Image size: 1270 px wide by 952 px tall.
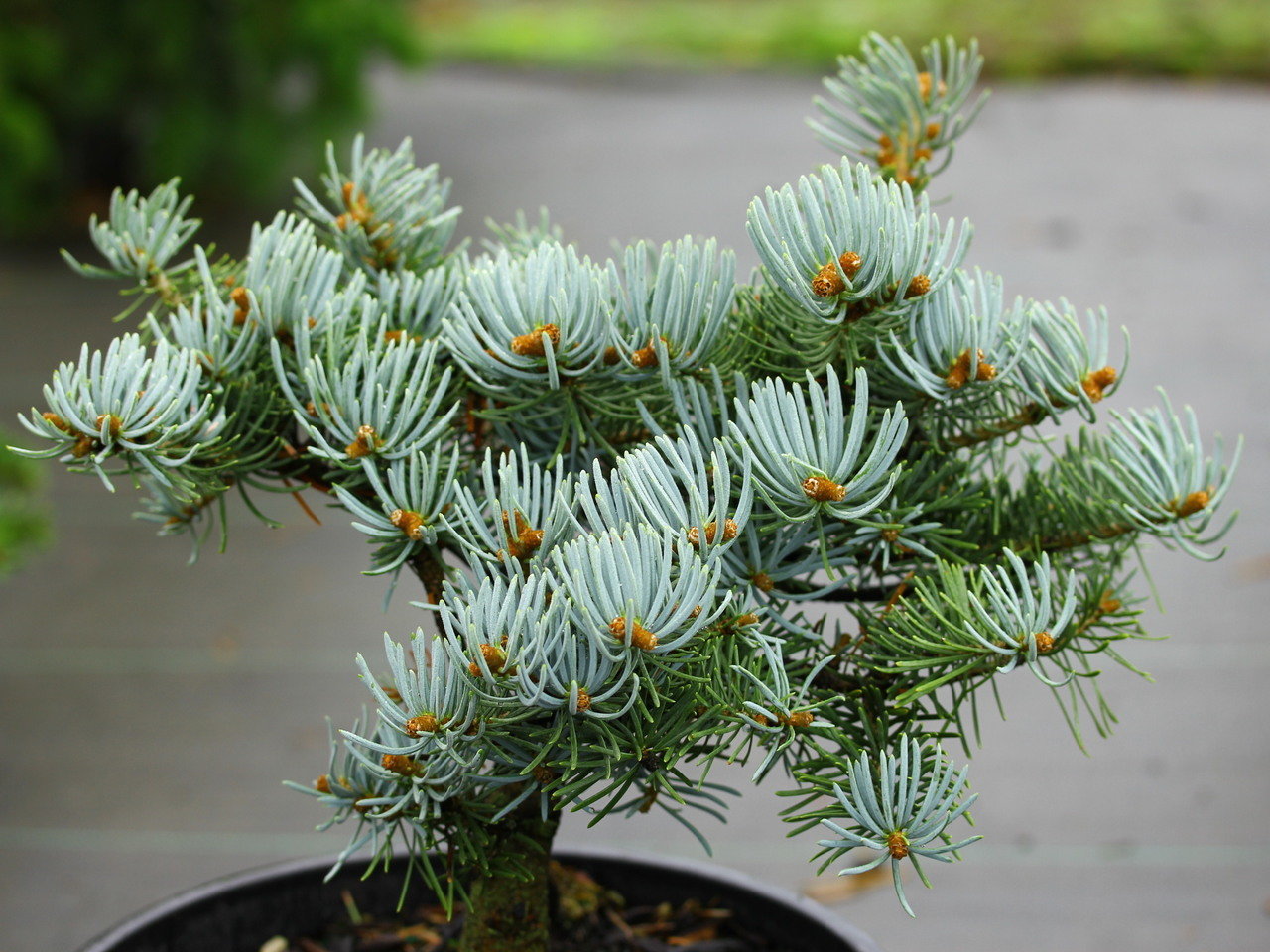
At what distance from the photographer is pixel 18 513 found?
1.33 meters

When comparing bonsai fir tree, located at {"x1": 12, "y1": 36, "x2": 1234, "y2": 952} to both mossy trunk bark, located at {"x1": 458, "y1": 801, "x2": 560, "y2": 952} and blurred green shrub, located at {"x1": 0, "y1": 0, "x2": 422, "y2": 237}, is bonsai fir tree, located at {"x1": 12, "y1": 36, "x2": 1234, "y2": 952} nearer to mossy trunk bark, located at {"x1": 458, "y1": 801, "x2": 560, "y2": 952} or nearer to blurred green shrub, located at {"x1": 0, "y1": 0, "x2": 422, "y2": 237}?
mossy trunk bark, located at {"x1": 458, "y1": 801, "x2": 560, "y2": 952}

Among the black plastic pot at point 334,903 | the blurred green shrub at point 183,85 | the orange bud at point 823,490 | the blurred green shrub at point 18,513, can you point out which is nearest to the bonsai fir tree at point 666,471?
the orange bud at point 823,490

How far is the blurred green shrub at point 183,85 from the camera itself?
2980 mm

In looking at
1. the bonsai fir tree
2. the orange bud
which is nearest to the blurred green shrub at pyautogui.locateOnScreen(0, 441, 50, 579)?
the bonsai fir tree

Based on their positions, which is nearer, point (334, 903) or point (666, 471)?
point (666, 471)

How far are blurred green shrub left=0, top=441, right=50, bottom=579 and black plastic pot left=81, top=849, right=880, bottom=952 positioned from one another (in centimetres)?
59

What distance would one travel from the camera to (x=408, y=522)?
51 centimetres

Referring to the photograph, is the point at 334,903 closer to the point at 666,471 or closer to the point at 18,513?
the point at 666,471

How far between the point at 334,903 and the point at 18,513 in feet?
2.39

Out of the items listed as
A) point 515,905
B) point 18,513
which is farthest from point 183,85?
point 515,905

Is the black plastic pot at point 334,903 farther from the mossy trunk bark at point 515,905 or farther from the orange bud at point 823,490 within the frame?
the orange bud at point 823,490

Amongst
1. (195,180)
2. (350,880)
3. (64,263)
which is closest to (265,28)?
(195,180)

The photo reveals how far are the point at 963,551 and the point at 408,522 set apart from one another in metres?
0.26

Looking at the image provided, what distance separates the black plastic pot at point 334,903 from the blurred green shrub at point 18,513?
0.59 m
